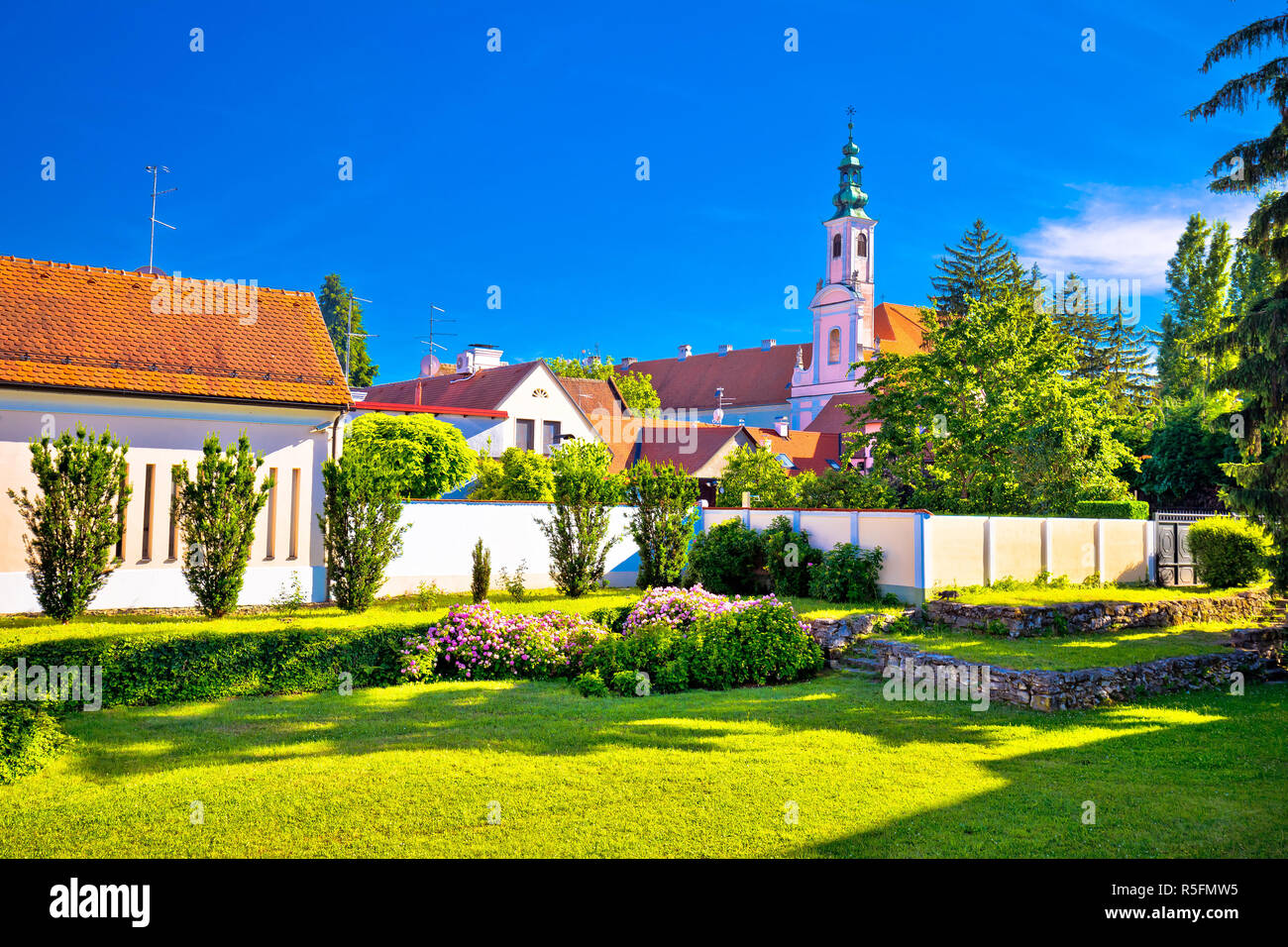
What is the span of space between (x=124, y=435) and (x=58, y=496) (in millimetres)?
3833

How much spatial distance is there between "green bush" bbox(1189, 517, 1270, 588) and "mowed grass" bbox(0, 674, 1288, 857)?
12.2 meters

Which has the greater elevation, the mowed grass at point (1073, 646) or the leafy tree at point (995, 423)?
the leafy tree at point (995, 423)

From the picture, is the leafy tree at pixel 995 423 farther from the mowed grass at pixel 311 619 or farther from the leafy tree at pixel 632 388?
the leafy tree at pixel 632 388

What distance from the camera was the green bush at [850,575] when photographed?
61.1 ft

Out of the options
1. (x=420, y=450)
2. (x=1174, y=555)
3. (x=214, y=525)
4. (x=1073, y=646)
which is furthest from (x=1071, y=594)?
(x=420, y=450)

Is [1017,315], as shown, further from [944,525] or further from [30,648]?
[30,648]

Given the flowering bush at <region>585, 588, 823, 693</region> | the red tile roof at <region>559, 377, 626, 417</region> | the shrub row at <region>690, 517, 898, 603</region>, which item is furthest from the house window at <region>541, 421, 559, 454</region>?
the flowering bush at <region>585, 588, 823, 693</region>

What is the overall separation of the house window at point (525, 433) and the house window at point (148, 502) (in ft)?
83.7

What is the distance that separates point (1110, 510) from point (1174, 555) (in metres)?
2.10

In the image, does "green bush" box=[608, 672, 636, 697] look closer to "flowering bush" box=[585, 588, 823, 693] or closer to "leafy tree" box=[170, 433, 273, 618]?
"flowering bush" box=[585, 588, 823, 693]

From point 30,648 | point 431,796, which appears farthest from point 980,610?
point 30,648

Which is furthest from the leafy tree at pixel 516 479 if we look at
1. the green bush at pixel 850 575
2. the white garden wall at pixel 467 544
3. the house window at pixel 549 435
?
the house window at pixel 549 435

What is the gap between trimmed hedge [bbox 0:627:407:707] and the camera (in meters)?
11.0

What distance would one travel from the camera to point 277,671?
1211cm
